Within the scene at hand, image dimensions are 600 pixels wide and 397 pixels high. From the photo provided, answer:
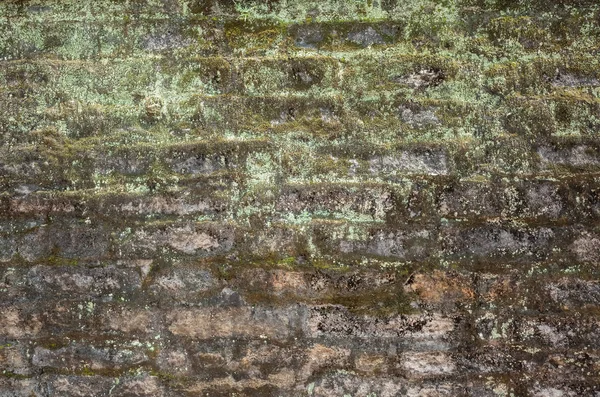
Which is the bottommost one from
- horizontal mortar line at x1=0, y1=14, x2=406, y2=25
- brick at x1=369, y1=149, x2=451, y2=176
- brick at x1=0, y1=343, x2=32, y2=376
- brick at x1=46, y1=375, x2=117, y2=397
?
brick at x1=46, y1=375, x2=117, y2=397

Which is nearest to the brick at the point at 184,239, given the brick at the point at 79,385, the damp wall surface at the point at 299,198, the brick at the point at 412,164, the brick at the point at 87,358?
the damp wall surface at the point at 299,198

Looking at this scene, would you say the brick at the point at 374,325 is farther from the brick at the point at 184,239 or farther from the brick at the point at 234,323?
the brick at the point at 184,239

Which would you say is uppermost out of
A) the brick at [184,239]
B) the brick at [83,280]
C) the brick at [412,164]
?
the brick at [412,164]

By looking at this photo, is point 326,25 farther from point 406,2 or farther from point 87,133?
point 87,133

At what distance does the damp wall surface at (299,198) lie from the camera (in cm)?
199

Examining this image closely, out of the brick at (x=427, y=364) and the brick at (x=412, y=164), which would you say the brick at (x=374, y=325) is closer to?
the brick at (x=427, y=364)

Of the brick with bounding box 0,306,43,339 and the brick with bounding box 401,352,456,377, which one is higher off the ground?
the brick with bounding box 0,306,43,339

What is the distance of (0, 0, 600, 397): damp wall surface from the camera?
1.99 meters

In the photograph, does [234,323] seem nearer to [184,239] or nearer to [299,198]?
[184,239]

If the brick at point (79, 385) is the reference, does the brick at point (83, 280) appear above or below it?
above

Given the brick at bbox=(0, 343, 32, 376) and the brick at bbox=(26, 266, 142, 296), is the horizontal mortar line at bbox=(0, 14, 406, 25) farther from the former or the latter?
the brick at bbox=(0, 343, 32, 376)

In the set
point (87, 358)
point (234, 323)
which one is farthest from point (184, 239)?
point (87, 358)

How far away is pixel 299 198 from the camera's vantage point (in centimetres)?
203

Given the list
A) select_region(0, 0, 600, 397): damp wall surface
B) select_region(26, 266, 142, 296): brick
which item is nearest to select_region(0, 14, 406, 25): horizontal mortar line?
select_region(0, 0, 600, 397): damp wall surface
